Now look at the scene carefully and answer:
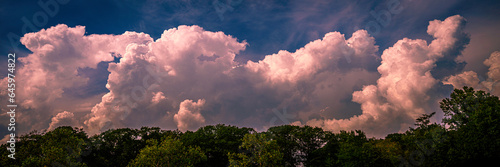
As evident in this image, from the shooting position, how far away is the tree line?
148ft

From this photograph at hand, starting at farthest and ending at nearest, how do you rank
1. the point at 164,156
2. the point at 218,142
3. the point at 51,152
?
the point at 218,142 → the point at 164,156 → the point at 51,152

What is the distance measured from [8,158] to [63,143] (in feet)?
33.0

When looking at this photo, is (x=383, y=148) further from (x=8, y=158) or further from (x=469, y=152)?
(x=8, y=158)

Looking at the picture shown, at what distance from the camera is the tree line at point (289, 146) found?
4509cm

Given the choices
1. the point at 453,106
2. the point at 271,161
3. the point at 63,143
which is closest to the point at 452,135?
the point at 453,106

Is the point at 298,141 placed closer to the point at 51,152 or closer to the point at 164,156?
the point at 164,156

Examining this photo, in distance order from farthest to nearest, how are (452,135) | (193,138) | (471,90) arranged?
(193,138) < (471,90) < (452,135)

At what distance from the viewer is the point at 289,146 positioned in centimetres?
8319

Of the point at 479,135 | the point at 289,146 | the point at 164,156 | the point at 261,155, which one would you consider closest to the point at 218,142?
the point at 289,146

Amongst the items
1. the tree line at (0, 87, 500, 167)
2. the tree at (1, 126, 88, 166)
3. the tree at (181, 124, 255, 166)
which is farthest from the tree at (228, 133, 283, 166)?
the tree at (181, 124, 255, 166)

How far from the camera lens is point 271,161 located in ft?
144

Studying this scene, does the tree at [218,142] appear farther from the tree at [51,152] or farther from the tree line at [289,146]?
the tree at [51,152]

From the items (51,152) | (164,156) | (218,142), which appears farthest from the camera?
(218,142)

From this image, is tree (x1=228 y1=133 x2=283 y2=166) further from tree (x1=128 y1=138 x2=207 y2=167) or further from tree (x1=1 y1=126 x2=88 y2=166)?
tree (x1=1 y1=126 x2=88 y2=166)
